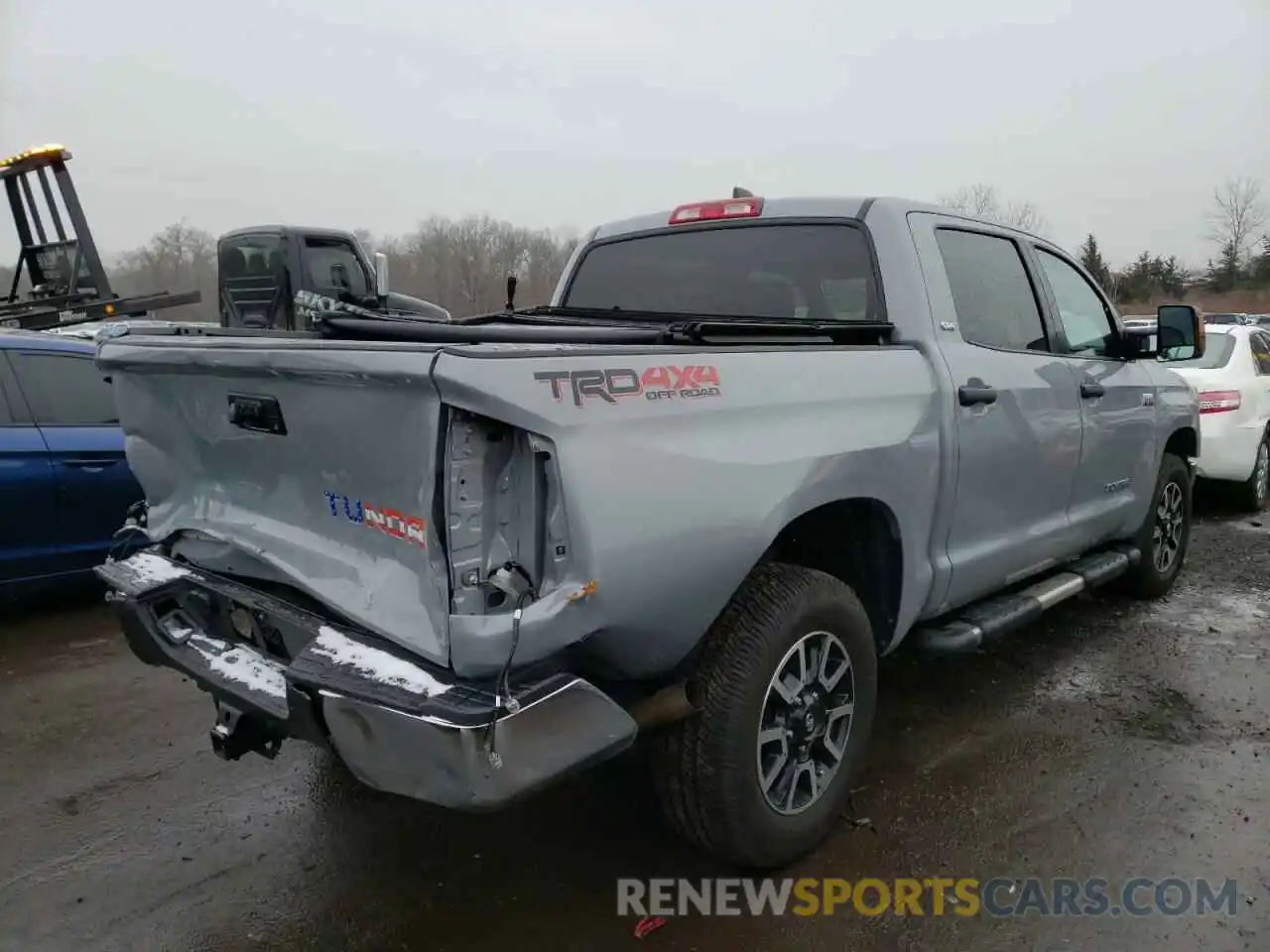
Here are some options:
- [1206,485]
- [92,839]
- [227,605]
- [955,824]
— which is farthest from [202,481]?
[1206,485]

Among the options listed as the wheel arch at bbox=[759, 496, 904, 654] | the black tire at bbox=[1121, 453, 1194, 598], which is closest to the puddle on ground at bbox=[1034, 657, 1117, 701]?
the black tire at bbox=[1121, 453, 1194, 598]

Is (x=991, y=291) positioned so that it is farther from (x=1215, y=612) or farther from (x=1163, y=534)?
(x=1215, y=612)

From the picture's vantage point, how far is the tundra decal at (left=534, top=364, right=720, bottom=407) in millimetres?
2145

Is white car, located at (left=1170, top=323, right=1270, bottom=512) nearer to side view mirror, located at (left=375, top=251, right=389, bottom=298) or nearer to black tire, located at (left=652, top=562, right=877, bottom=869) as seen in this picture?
black tire, located at (left=652, top=562, right=877, bottom=869)

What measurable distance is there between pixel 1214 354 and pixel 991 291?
5481mm

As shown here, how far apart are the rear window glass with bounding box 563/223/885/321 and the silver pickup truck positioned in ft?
0.04

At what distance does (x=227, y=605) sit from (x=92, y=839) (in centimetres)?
103

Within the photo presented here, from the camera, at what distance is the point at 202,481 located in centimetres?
303

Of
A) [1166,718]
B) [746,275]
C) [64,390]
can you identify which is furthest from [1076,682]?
[64,390]

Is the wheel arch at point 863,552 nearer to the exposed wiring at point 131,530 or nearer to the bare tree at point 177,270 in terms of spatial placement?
the exposed wiring at point 131,530

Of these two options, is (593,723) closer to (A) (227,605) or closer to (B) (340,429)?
(B) (340,429)

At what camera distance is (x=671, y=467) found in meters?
2.33

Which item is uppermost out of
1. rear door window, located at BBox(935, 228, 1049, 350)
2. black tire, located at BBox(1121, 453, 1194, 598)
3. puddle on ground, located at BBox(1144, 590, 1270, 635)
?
rear door window, located at BBox(935, 228, 1049, 350)

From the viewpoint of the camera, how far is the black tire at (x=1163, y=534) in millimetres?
5379
